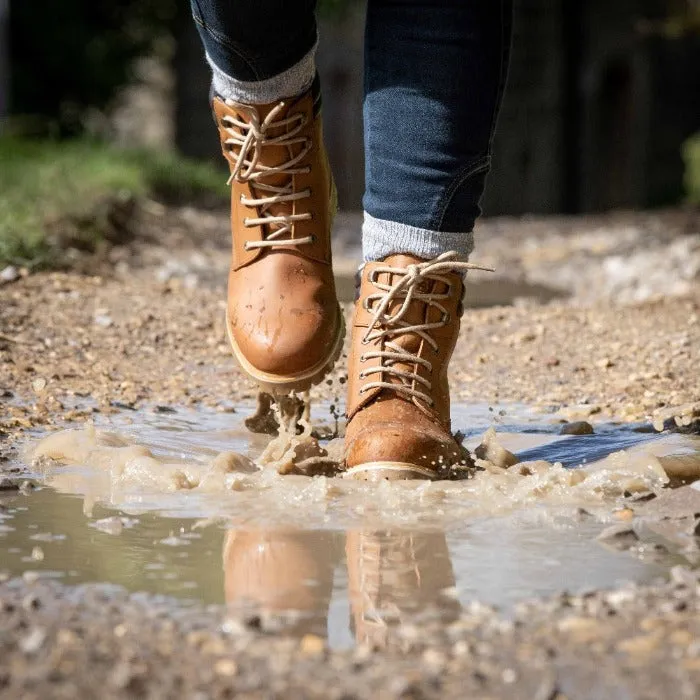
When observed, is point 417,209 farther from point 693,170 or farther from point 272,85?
point 693,170

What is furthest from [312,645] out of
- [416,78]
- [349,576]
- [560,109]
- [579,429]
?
[560,109]

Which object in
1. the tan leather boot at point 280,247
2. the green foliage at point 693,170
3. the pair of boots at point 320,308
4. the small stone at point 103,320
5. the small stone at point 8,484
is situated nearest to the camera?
the small stone at point 8,484

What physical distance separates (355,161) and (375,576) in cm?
1169

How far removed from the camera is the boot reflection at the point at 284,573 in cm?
144

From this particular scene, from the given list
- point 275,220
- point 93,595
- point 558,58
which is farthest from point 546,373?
point 558,58

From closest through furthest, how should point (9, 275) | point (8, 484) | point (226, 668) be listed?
point (226, 668), point (8, 484), point (9, 275)

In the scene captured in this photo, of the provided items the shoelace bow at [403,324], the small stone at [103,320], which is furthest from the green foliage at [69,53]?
the shoelace bow at [403,324]

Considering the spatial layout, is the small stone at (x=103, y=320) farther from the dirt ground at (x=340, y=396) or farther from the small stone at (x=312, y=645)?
the small stone at (x=312, y=645)

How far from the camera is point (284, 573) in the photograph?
1576mm

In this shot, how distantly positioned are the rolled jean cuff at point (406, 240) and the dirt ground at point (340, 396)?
0.35m

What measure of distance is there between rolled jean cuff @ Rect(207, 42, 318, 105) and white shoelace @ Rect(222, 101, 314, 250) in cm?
2

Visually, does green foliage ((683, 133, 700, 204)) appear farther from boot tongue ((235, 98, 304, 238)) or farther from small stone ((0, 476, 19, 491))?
small stone ((0, 476, 19, 491))

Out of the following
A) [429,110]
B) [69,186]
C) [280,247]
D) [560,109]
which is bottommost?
[560,109]

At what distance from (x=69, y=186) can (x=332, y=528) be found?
4.31 meters
